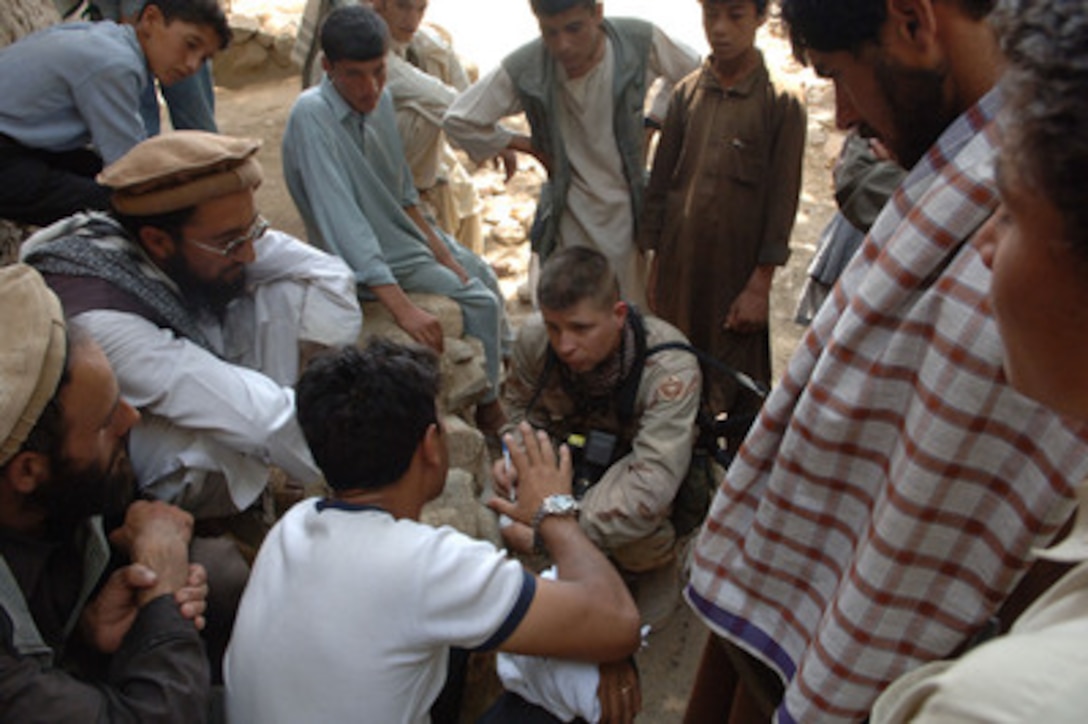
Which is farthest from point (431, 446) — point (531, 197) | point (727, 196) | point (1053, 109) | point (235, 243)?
point (531, 197)

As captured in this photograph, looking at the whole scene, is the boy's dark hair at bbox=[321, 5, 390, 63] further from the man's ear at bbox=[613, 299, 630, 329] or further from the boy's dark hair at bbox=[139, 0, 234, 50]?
the man's ear at bbox=[613, 299, 630, 329]

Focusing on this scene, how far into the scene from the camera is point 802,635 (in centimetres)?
133

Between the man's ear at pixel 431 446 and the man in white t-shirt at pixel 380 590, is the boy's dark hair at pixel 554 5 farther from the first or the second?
the man's ear at pixel 431 446

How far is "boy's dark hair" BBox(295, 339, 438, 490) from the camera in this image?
1.67m

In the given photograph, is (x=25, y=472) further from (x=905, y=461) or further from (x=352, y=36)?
(x=352, y=36)

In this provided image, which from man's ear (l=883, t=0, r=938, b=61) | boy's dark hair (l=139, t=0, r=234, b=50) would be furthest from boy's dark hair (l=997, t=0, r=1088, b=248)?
boy's dark hair (l=139, t=0, r=234, b=50)

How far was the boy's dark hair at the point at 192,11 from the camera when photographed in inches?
119

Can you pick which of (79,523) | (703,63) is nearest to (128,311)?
(79,523)

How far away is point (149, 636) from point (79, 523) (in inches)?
13.5

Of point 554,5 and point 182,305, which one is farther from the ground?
point 554,5

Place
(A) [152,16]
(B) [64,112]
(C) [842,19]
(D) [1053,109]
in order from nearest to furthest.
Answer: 1. (D) [1053,109]
2. (C) [842,19]
3. (B) [64,112]
4. (A) [152,16]

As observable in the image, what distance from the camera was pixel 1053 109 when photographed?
614 mm

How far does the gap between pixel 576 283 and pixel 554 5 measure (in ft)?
4.63

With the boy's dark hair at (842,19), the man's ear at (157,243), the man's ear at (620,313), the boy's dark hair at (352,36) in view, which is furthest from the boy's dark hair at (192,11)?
the boy's dark hair at (842,19)
